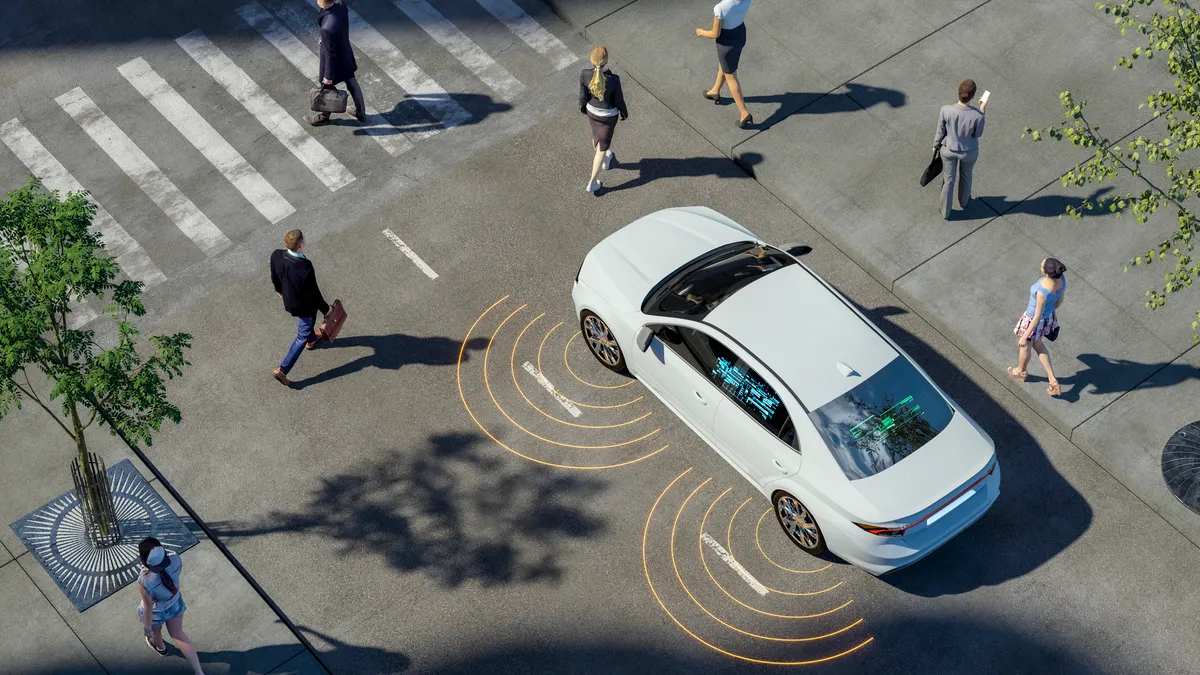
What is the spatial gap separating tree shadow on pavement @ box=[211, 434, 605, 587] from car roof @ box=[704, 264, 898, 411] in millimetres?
2366

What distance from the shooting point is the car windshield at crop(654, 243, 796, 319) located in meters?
13.2

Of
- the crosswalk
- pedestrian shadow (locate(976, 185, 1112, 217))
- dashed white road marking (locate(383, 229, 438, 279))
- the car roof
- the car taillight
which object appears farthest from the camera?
the crosswalk

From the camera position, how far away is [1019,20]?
17.8 m

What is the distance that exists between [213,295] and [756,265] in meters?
6.58

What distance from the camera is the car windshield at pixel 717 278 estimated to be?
13.2 meters

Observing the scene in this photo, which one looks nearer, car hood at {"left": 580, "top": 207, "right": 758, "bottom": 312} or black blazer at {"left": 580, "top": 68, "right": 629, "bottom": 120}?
car hood at {"left": 580, "top": 207, "right": 758, "bottom": 312}

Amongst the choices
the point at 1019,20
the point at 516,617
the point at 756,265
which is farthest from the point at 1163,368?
the point at 516,617

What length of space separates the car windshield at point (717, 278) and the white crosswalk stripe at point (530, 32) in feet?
17.3

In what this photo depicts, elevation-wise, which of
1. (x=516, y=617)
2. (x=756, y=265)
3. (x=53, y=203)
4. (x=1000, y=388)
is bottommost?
Result: (x=516, y=617)

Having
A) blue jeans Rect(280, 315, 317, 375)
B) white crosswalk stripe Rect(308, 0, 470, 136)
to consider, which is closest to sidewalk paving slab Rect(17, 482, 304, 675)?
blue jeans Rect(280, 315, 317, 375)

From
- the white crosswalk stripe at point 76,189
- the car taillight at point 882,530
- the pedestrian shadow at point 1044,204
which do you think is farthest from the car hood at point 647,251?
the white crosswalk stripe at point 76,189

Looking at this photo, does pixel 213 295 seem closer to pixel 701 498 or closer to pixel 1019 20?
pixel 701 498

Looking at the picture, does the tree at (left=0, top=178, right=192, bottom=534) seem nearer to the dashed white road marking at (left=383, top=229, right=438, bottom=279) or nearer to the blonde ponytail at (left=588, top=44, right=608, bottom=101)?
the dashed white road marking at (left=383, top=229, right=438, bottom=279)

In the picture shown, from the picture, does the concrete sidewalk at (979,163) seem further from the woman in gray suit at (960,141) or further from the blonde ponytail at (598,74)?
the blonde ponytail at (598,74)
